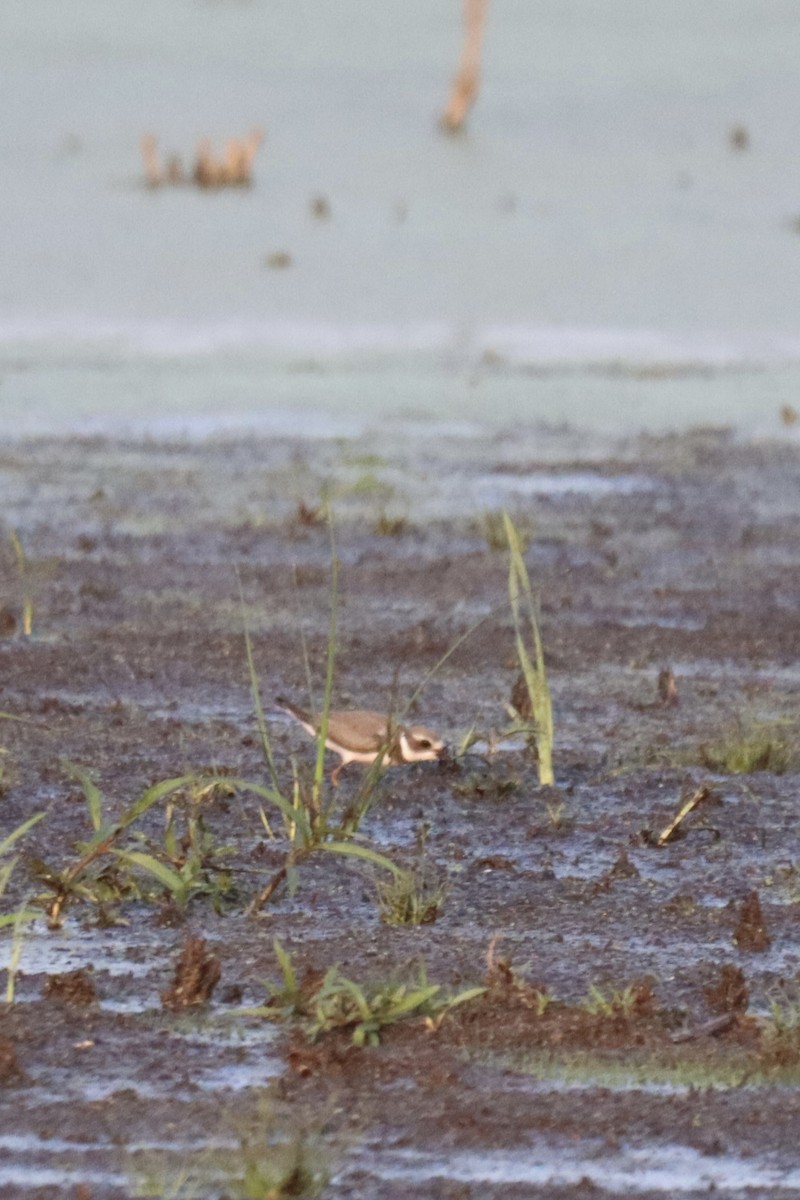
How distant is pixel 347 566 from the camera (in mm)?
7477

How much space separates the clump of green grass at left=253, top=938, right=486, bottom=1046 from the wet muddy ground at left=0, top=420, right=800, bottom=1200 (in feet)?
0.05

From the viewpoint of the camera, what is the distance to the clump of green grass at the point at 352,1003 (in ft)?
11.0

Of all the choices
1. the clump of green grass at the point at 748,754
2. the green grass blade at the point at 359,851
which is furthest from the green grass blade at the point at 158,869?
the clump of green grass at the point at 748,754

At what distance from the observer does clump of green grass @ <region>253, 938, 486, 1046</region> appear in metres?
3.34

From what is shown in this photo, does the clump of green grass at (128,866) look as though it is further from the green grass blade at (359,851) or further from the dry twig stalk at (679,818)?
the dry twig stalk at (679,818)

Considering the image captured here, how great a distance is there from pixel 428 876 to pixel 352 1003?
78 centimetres

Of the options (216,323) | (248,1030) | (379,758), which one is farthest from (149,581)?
(216,323)

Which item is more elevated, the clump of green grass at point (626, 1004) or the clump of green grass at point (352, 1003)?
the clump of green grass at point (352, 1003)

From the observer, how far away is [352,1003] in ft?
11.1

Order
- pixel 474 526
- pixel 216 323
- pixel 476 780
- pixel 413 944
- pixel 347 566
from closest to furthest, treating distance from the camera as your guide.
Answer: pixel 413 944 → pixel 476 780 → pixel 347 566 → pixel 474 526 → pixel 216 323

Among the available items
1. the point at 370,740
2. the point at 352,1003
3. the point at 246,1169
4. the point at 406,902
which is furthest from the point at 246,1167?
the point at 370,740

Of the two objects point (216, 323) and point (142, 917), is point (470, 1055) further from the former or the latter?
Answer: point (216, 323)

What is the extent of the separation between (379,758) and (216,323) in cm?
1046

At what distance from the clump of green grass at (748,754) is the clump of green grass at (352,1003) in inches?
59.1
